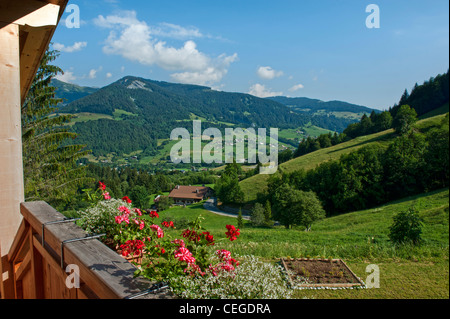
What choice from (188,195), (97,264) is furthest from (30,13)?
(188,195)

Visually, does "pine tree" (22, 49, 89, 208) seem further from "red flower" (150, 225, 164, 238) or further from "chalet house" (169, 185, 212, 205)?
"chalet house" (169, 185, 212, 205)

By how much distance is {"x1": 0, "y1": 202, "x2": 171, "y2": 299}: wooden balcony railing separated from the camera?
1.36 m

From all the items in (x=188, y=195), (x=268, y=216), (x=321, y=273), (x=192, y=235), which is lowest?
(x=188, y=195)

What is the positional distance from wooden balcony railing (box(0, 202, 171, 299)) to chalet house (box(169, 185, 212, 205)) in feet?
216

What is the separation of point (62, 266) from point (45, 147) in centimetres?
1504

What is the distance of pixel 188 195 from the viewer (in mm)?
69688

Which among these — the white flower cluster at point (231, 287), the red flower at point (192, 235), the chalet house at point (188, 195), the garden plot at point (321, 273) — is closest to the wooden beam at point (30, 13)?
the red flower at point (192, 235)

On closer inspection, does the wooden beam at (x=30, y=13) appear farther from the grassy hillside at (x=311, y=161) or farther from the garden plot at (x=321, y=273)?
the grassy hillside at (x=311, y=161)

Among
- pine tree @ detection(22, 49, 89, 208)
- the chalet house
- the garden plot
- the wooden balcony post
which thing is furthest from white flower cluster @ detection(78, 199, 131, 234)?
the chalet house

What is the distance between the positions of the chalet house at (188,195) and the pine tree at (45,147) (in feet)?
172

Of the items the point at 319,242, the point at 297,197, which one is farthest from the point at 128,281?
the point at 297,197

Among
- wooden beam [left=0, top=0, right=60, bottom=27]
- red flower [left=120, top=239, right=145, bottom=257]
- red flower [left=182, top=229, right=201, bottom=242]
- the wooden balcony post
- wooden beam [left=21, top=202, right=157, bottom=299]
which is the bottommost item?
red flower [left=120, top=239, right=145, bottom=257]

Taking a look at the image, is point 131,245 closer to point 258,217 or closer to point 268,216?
point 258,217
